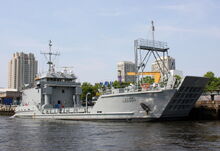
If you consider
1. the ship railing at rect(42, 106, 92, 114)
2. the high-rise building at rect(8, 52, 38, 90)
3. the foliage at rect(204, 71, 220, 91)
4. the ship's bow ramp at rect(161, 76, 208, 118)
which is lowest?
the ship railing at rect(42, 106, 92, 114)

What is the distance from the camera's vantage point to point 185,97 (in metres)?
28.4

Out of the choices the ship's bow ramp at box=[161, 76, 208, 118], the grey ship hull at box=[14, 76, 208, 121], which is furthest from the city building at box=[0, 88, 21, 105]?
the ship's bow ramp at box=[161, 76, 208, 118]

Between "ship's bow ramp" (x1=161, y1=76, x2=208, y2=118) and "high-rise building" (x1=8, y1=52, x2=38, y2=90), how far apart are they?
5469 inches

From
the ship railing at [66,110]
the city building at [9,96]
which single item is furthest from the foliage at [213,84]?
the city building at [9,96]

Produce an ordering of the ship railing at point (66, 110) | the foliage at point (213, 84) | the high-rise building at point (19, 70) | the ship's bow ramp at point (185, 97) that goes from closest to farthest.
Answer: the ship's bow ramp at point (185, 97), the ship railing at point (66, 110), the foliage at point (213, 84), the high-rise building at point (19, 70)

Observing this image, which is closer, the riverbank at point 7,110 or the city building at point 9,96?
the riverbank at point 7,110

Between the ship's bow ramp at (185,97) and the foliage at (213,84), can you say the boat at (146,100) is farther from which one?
the foliage at (213,84)

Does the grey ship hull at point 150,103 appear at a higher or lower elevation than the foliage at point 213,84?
lower

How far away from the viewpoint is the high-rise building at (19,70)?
517 feet

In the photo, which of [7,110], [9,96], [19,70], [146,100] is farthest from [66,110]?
[19,70]

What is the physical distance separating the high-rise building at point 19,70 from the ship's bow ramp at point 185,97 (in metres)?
139

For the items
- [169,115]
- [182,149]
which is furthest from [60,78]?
[182,149]

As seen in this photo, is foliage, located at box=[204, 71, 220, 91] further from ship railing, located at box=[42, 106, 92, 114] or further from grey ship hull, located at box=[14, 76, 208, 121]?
ship railing, located at box=[42, 106, 92, 114]

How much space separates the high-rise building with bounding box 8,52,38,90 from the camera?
158m
